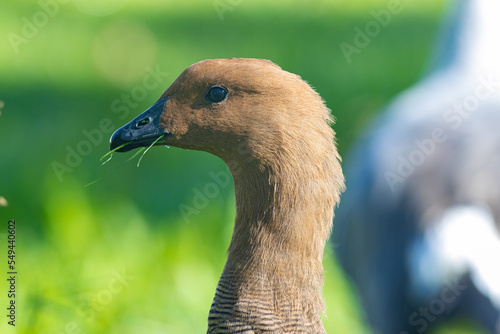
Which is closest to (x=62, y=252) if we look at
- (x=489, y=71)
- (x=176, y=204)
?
(x=176, y=204)

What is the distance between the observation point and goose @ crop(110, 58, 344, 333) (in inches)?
71.4

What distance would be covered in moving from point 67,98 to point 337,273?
219 cm

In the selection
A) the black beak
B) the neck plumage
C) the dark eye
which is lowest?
the neck plumage

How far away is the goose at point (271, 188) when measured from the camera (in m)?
1.81

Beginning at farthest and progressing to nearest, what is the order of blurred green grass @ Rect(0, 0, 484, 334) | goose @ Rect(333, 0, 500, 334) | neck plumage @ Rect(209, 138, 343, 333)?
blurred green grass @ Rect(0, 0, 484, 334) → goose @ Rect(333, 0, 500, 334) → neck plumage @ Rect(209, 138, 343, 333)

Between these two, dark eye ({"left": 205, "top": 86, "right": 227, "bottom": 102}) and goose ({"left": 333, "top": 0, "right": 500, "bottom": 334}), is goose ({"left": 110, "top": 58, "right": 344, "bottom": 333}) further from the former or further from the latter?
goose ({"left": 333, "top": 0, "right": 500, "bottom": 334})

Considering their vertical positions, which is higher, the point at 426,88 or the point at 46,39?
the point at 46,39

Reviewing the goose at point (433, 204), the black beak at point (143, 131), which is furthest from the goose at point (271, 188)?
the goose at point (433, 204)

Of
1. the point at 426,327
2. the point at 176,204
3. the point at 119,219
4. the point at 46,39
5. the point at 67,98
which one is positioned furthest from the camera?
the point at 46,39

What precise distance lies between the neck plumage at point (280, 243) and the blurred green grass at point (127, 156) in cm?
113

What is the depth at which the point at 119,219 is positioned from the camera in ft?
11.2

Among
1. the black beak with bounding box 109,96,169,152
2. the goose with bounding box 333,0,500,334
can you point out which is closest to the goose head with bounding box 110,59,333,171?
the black beak with bounding box 109,96,169,152

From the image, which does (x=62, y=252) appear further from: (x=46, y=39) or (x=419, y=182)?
(x=46, y=39)

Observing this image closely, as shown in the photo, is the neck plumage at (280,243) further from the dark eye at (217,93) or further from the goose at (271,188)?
the dark eye at (217,93)
